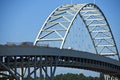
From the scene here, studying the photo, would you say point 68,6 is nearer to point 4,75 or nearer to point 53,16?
point 53,16

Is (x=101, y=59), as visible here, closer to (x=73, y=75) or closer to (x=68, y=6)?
(x=68, y=6)

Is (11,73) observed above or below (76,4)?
below

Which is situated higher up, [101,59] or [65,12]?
[65,12]

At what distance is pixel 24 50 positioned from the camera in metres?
57.9

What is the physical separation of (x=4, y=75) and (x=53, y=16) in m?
44.9

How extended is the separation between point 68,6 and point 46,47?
4030 centimetres

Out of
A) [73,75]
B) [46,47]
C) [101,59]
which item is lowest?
[73,75]

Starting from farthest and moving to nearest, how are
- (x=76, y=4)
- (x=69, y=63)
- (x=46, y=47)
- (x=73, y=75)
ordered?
(x=73, y=75)
(x=76, y=4)
(x=69, y=63)
(x=46, y=47)

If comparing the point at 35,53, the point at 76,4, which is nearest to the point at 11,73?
the point at 35,53

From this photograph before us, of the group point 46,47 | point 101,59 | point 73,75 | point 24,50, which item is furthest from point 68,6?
point 73,75

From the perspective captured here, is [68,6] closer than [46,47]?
No

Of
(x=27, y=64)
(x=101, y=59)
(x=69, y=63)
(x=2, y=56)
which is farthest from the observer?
(x=101, y=59)

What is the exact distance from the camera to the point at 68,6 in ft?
340

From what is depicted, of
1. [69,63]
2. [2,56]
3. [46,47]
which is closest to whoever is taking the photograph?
[2,56]
